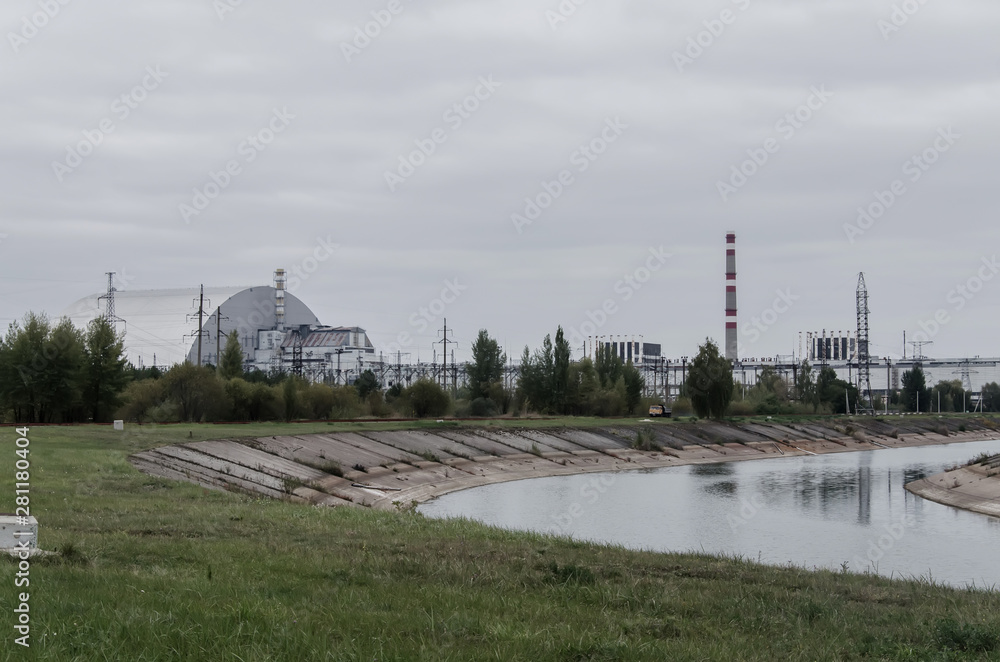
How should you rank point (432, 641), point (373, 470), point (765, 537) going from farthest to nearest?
point (373, 470), point (765, 537), point (432, 641)

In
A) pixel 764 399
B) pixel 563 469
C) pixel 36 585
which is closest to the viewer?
pixel 36 585

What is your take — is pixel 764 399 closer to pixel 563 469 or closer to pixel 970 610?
pixel 563 469

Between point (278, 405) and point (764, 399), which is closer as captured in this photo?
point (278, 405)

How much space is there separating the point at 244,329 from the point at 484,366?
72.9 meters

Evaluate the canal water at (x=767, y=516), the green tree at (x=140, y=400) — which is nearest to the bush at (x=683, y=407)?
the canal water at (x=767, y=516)

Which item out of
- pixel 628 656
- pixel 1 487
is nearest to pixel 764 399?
pixel 1 487

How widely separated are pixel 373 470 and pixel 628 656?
36.0 meters

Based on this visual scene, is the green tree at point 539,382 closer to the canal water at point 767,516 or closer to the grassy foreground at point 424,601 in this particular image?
the canal water at point 767,516

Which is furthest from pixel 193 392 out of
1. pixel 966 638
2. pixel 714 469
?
pixel 966 638

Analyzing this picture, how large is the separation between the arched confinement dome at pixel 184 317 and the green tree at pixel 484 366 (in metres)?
60.5

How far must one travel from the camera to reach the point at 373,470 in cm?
4338

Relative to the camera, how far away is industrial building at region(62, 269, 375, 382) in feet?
481

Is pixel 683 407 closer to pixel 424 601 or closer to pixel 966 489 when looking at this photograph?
pixel 966 489

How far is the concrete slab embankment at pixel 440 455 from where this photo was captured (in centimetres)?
3419
